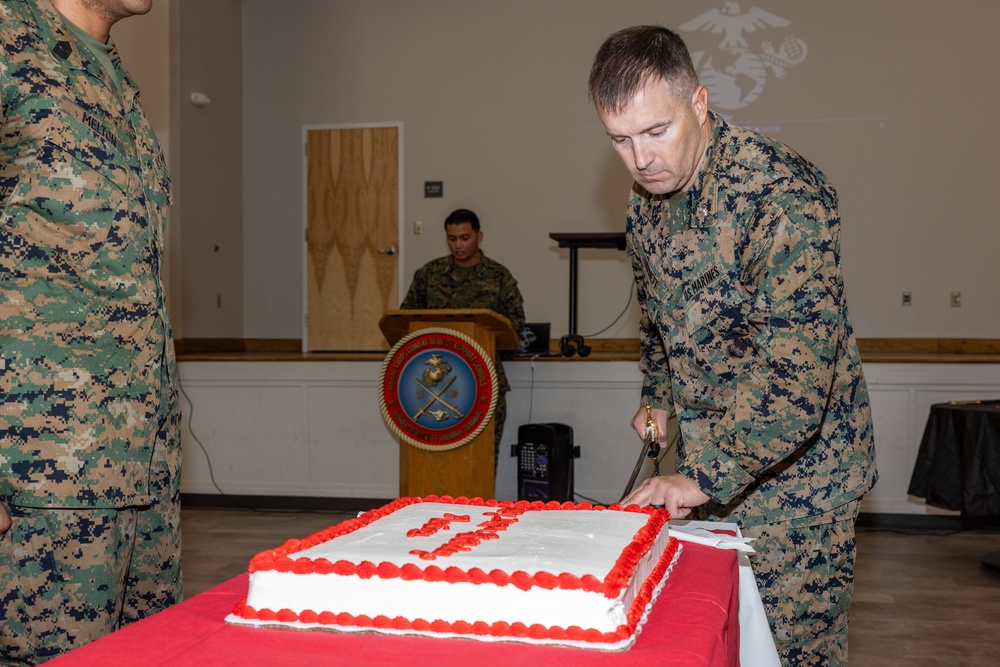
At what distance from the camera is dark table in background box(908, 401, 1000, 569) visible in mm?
3990

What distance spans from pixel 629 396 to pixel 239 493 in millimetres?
2354

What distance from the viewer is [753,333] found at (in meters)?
1.45

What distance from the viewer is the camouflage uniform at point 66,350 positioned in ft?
4.30

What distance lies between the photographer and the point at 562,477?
193 inches

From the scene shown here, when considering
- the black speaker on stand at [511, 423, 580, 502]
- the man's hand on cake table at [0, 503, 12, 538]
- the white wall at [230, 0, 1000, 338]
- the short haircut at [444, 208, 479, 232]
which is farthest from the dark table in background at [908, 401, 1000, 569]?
the man's hand on cake table at [0, 503, 12, 538]

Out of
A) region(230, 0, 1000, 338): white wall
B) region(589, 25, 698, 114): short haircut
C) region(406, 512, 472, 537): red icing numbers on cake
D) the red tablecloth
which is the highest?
region(230, 0, 1000, 338): white wall

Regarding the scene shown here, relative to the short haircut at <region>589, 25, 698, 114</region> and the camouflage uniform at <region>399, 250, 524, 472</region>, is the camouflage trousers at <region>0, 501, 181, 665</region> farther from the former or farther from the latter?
the camouflage uniform at <region>399, 250, 524, 472</region>

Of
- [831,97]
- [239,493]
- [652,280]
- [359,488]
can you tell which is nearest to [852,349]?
[652,280]

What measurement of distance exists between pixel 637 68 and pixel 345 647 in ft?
2.92

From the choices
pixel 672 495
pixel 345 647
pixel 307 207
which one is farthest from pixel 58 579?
pixel 307 207

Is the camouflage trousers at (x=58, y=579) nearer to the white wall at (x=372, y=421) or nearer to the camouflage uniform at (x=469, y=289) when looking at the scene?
the white wall at (x=372, y=421)

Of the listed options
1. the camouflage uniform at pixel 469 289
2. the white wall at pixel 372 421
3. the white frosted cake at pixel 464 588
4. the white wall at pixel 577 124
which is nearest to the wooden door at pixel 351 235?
the white wall at pixel 577 124

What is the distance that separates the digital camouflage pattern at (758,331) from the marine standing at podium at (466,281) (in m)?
3.62

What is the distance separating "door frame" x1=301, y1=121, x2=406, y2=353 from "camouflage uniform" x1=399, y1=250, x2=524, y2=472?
2289 millimetres
